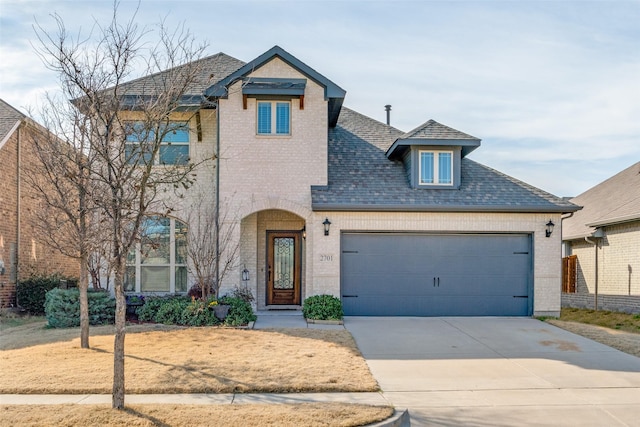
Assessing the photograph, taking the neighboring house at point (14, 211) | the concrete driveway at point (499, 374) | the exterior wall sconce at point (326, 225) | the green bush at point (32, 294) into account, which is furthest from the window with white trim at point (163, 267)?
the concrete driveway at point (499, 374)

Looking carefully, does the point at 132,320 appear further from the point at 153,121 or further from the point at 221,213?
the point at 153,121

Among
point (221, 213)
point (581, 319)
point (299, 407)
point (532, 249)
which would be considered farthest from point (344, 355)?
point (581, 319)

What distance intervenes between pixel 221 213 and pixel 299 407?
8.72 m

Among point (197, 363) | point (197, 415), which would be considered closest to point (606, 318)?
point (197, 363)

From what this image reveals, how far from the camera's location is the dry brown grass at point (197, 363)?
781 centimetres

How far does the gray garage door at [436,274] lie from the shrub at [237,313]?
2.84 metres

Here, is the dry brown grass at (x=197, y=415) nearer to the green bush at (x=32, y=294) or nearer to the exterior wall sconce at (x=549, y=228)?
the exterior wall sconce at (x=549, y=228)

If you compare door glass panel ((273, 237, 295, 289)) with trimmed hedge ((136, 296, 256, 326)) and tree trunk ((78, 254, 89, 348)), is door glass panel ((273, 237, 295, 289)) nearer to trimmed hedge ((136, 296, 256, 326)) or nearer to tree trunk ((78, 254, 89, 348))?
trimmed hedge ((136, 296, 256, 326))

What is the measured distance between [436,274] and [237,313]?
558 centimetres

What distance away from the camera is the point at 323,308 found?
44.8 ft

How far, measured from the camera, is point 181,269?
15.5 m

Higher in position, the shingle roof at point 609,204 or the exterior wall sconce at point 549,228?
the shingle roof at point 609,204

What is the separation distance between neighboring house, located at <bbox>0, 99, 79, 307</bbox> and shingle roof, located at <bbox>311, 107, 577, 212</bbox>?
331 inches

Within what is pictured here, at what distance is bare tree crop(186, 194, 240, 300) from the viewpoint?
1396 centimetres
